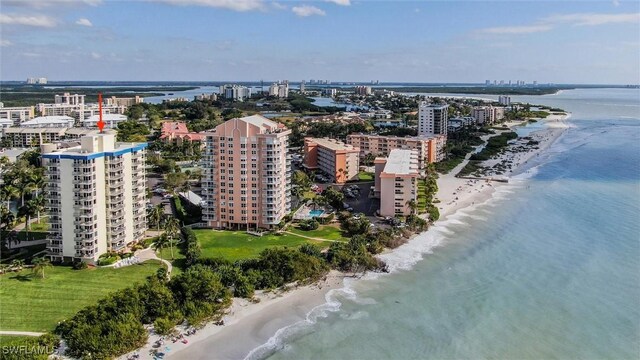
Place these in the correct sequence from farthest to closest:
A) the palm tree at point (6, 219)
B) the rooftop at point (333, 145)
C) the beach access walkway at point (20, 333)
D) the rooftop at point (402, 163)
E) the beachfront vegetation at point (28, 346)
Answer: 1. the rooftop at point (333, 145)
2. the rooftop at point (402, 163)
3. the palm tree at point (6, 219)
4. the beach access walkway at point (20, 333)
5. the beachfront vegetation at point (28, 346)

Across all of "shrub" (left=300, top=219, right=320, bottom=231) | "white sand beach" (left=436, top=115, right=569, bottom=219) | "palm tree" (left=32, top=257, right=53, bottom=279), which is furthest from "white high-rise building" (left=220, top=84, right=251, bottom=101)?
"palm tree" (left=32, top=257, right=53, bottom=279)

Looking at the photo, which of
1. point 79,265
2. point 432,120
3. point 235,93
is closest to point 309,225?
point 79,265

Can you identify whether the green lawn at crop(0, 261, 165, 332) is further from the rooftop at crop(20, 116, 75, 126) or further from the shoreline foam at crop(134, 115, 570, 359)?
the rooftop at crop(20, 116, 75, 126)

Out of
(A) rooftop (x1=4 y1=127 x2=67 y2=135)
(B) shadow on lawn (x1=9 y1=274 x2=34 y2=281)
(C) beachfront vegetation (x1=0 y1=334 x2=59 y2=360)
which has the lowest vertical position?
(C) beachfront vegetation (x1=0 y1=334 x2=59 y2=360)

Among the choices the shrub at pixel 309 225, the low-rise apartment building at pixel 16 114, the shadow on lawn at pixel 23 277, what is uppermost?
the low-rise apartment building at pixel 16 114

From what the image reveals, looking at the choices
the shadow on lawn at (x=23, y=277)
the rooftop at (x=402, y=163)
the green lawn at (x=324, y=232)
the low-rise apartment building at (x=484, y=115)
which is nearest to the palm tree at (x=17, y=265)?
the shadow on lawn at (x=23, y=277)

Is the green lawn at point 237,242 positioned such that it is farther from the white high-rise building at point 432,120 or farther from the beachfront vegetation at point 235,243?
the white high-rise building at point 432,120
